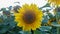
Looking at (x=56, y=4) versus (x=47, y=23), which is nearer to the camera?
(x=56, y=4)

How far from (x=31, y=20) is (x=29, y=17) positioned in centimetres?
2

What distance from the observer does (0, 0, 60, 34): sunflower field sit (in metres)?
0.60

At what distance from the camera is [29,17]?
61 cm

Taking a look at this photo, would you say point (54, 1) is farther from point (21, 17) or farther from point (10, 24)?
point (10, 24)

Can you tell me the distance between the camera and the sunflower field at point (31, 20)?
595 mm

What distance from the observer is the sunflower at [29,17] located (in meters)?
0.59

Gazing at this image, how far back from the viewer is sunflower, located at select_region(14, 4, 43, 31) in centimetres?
59

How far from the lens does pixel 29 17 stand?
2.01 ft

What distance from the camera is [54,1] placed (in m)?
0.63

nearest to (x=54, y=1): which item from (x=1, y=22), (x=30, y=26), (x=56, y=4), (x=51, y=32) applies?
(x=56, y=4)

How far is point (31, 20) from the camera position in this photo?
0.60 m

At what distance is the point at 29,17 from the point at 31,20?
0.02 metres

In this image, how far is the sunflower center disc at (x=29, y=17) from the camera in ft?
1.96

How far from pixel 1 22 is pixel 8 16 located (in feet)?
0.16
